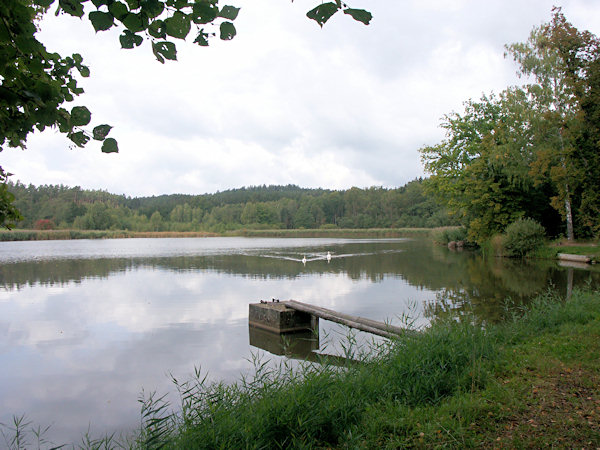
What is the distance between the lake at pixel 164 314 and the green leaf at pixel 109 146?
4.20m

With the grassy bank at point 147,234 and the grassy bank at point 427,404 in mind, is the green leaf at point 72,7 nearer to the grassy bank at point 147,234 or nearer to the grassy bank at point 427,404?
the grassy bank at point 427,404

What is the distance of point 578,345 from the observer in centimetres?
538

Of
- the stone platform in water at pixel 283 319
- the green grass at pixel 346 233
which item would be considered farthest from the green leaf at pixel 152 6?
the green grass at pixel 346 233

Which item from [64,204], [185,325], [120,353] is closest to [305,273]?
[185,325]

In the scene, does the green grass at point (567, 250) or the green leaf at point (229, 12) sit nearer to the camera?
the green leaf at point (229, 12)

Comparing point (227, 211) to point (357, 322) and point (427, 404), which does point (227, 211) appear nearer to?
point (357, 322)

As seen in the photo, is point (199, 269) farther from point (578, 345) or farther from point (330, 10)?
point (330, 10)

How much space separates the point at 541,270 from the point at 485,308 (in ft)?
33.5

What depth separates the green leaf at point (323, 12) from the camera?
2.19m

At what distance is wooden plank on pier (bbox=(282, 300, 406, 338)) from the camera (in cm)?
691

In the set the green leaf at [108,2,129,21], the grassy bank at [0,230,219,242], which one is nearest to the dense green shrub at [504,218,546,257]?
the green leaf at [108,2,129,21]

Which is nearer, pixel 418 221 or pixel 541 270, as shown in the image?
pixel 541 270

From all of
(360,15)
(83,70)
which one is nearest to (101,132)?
(83,70)

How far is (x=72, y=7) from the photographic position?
228 centimetres
